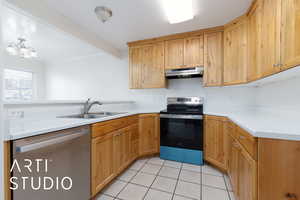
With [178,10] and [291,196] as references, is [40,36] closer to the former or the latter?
[178,10]

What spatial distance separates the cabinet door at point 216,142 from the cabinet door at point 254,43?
2.50 feet

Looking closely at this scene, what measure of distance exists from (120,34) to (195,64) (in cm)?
145

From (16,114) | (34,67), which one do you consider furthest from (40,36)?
(34,67)

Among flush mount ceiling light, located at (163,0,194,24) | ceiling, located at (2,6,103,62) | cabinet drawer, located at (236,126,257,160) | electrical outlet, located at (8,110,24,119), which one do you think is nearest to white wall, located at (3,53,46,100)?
ceiling, located at (2,6,103,62)

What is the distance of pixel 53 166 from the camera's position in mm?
985

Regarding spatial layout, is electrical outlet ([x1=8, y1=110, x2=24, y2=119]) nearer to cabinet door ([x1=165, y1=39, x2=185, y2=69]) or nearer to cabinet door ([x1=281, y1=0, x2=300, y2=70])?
cabinet door ([x1=165, y1=39, x2=185, y2=69])

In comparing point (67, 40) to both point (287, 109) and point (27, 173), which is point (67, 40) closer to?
point (27, 173)

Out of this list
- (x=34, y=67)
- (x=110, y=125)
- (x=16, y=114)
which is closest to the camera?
(x=16, y=114)

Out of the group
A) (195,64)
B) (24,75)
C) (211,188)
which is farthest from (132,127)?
(24,75)

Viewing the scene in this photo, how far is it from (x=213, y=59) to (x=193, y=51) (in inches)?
14.5

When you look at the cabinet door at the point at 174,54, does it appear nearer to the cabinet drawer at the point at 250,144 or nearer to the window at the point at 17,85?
the cabinet drawer at the point at 250,144

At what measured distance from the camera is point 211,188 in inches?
63.0

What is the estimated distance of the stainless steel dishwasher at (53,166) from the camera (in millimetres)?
815

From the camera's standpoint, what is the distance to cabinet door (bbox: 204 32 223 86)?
2.17m
